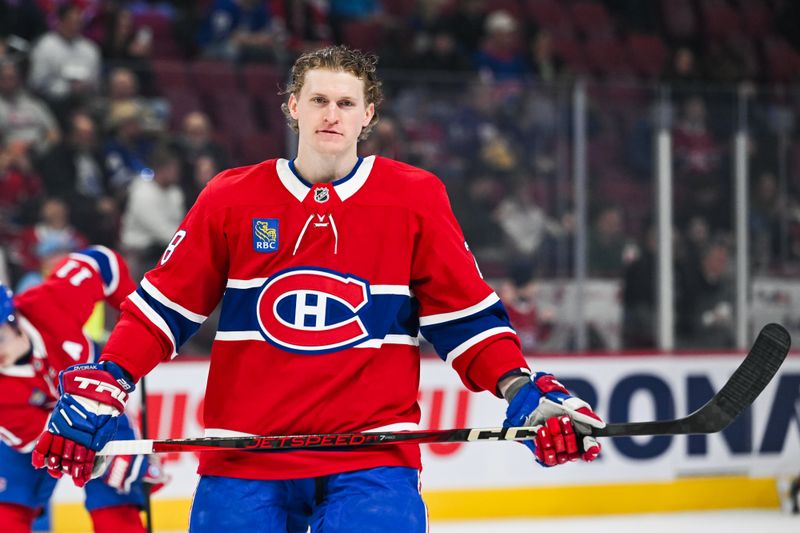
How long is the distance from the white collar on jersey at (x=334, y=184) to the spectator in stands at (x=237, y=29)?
482cm

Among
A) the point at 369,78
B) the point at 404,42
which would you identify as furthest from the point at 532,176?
the point at 369,78

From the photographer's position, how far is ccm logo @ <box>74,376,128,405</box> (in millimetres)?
2070

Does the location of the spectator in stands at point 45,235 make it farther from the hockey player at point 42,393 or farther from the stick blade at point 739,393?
the stick blade at point 739,393

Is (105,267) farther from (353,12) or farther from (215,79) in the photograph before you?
(353,12)

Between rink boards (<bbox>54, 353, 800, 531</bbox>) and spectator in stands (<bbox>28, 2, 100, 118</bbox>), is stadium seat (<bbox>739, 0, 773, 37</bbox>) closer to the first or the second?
rink boards (<bbox>54, 353, 800, 531</bbox>)

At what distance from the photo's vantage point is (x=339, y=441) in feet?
6.79

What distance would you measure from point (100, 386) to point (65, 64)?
14.1 feet

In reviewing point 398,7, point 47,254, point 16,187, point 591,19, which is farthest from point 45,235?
point 591,19

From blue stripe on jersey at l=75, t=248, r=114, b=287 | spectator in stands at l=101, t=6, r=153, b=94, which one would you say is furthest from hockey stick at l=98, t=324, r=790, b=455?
spectator in stands at l=101, t=6, r=153, b=94

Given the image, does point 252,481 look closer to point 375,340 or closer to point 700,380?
point 375,340

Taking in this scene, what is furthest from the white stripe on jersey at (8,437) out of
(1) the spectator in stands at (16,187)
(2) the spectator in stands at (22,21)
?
(2) the spectator in stands at (22,21)

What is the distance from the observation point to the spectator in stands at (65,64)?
5.59m

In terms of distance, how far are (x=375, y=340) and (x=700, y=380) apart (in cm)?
374

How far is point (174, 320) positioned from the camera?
2193 mm
